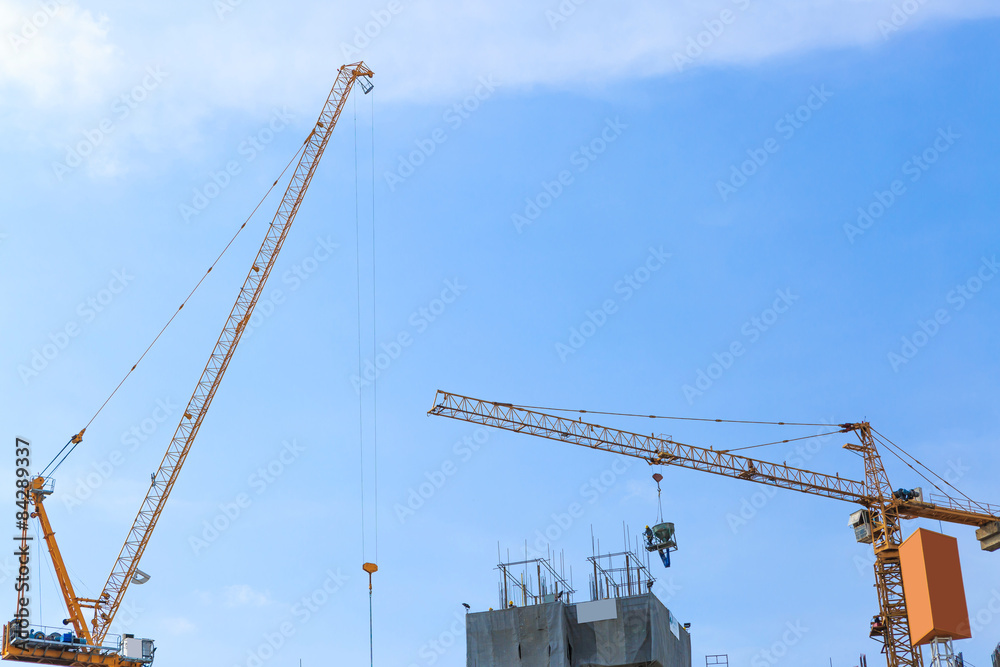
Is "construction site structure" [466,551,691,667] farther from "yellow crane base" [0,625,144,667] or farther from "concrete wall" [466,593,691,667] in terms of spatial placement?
"yellow crane base" [0,625,144,667]

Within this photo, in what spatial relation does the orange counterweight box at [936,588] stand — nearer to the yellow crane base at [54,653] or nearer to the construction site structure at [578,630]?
the construction site structure at [578,630]

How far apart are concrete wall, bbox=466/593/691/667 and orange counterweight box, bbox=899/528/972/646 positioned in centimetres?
2209

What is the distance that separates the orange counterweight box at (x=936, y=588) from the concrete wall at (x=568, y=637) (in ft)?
72.5

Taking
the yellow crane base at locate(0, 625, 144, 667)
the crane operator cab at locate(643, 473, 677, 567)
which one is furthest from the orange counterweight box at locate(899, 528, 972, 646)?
the yellow crane base at locate(0, 625, 144, 667)

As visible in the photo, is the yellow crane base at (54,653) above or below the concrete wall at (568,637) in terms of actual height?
above

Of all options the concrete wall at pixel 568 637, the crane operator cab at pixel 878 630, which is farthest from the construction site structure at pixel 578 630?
the crane operator cab at pixel 878 630

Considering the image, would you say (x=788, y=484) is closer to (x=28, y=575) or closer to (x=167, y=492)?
(x=167, y=492)

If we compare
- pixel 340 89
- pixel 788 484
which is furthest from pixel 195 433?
Answer: pixel 788 484

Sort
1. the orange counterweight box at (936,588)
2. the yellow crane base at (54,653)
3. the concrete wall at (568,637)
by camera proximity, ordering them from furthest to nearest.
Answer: the yellow crane base at (54,653) < the orange counterweight box at (936,588) < the concrete wall at (568,637)

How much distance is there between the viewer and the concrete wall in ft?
303

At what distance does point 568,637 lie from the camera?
9369 cm

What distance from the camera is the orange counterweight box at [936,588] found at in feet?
329

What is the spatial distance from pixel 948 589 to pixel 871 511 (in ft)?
128

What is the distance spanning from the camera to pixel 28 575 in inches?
5148
